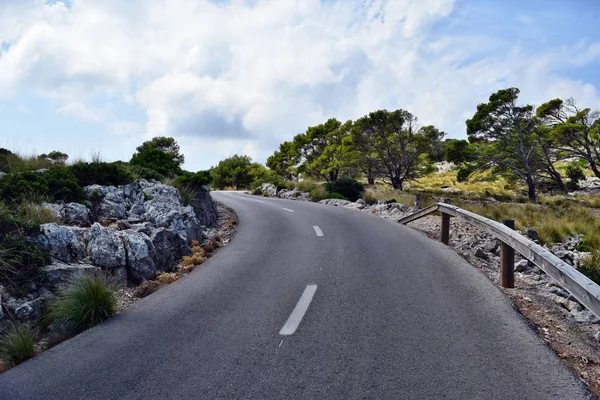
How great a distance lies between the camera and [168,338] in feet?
17.2

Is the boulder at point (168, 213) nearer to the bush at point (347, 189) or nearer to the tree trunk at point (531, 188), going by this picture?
the bush at point (347, 189)

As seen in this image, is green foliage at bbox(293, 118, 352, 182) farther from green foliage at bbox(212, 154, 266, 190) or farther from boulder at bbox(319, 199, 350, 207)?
boulder at bbox(319, 199, 350, 207)

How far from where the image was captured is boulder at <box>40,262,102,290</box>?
678cm

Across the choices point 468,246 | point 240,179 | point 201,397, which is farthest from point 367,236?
point 240,179

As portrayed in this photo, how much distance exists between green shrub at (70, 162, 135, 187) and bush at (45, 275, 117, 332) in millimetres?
5782

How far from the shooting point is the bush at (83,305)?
5887mm

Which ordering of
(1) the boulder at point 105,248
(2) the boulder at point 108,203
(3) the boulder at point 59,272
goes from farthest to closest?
1. (2) the boulder at point 108,203
2. (1) the boulder at point 105,248
3. (3) the boulder at point 59,272

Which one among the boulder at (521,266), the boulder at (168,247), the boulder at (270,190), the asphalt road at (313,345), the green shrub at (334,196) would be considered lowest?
the boulder at (521,266)

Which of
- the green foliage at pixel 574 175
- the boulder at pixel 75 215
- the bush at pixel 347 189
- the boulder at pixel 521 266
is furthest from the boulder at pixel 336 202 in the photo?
the green foliage at pixel 574 175

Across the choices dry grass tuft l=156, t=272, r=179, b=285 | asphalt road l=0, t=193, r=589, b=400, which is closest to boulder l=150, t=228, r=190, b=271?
dry grass tuft l=156, t=272, r=179, b=285

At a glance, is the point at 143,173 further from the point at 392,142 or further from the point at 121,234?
the point at 392,142

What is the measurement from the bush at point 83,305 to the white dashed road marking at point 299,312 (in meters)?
2.76

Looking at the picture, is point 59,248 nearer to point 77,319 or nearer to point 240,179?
point 77,319

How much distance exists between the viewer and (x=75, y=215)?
937cm
